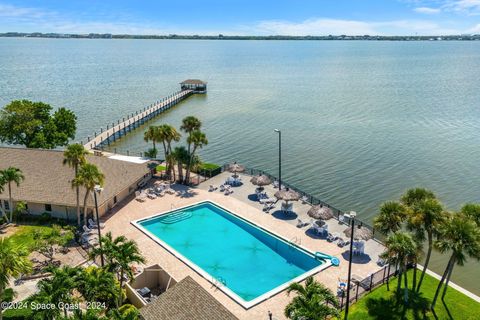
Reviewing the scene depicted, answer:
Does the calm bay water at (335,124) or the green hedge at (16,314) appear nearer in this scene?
the green hedge at (16,314)

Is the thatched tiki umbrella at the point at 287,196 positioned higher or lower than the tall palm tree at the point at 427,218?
lower

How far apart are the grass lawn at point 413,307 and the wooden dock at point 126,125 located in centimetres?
4334

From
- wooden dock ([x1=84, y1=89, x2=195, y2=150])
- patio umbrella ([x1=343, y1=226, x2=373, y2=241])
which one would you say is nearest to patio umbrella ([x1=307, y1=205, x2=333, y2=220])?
patio umbrella ([x1=343, y1=226, x2=373, y2=241])

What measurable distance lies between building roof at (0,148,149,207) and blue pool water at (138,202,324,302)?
565 centimetres

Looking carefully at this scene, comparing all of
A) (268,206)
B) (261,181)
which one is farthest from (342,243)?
(261,181)

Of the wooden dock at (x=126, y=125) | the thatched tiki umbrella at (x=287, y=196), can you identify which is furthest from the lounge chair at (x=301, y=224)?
the wooden dock at (x=126, y=125)

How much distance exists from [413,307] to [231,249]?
1396 cm

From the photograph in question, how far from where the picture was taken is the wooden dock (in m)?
58.4

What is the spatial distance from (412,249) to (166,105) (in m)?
75.3

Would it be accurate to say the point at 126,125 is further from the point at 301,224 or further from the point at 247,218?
the point at 301,224

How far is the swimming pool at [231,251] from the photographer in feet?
86.0

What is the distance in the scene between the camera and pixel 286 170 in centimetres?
4928

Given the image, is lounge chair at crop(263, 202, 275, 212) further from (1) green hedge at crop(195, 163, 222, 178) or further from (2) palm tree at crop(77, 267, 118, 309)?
(2) palm tree at crop(77, 267, 118, 309)

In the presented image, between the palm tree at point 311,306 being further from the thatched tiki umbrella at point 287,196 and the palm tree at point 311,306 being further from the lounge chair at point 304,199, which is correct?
the lounge chair at point 304,199
